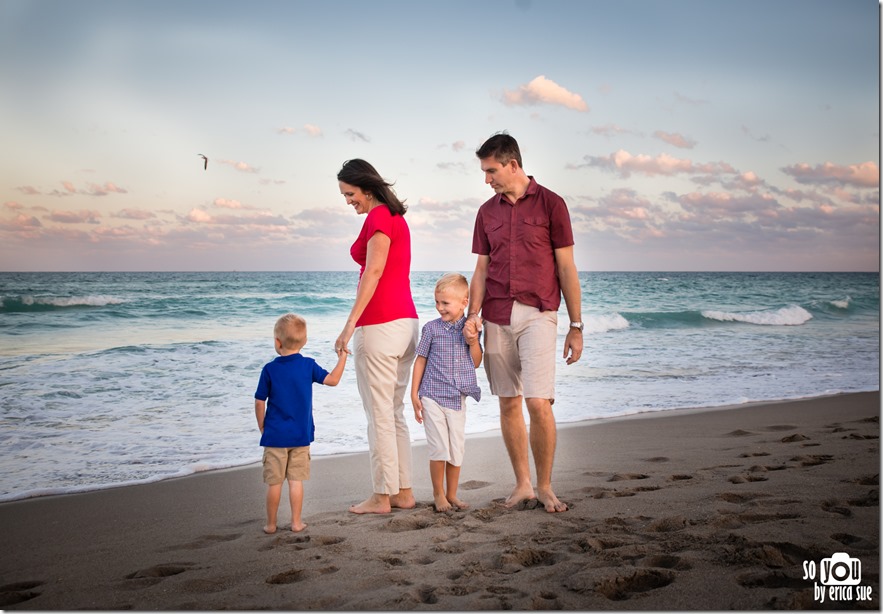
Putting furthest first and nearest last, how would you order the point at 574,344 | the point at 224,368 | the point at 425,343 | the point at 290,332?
the point at 224,368 < the point at 425,343 < the point at 574,344 < the point at 290,332

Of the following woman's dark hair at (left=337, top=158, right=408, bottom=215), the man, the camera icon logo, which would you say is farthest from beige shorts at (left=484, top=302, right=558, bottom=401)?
the camera icon logo

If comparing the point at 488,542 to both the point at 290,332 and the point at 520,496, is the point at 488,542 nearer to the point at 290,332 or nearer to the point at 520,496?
the point at 520,496

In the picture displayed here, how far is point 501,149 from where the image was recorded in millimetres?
3666

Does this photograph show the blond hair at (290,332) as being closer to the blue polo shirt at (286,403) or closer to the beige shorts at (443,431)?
the blue polo shirt at (286,403)

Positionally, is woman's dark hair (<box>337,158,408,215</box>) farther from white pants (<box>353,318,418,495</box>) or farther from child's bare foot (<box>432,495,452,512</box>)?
child's bare foot (<box>432,495,452,512</box>)

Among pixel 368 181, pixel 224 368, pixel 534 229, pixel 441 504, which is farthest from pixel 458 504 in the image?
pixel 224 368

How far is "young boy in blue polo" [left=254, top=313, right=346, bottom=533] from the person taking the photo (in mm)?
3355

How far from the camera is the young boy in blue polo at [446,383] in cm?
367

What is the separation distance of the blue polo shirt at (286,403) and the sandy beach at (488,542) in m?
0.46

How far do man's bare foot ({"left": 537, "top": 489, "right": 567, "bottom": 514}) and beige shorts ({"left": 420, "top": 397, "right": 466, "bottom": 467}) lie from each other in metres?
0.46

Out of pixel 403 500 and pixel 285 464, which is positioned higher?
pixel 285 464

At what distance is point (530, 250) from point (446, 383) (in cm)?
83

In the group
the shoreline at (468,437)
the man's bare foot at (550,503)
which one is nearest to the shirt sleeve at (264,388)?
the man's bare foot at (550,503)

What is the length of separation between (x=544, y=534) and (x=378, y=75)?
1121cm
